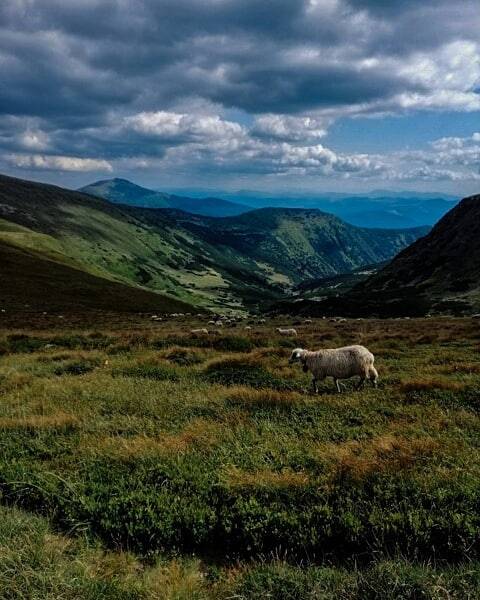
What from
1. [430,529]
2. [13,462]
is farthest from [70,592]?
[430,529]

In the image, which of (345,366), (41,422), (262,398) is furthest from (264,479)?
(345,366)

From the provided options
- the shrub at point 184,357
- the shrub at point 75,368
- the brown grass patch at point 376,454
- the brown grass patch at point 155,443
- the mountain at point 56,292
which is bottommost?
the mountain at point 56,292

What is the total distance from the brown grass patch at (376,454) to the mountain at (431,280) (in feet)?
255

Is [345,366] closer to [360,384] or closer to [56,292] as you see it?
[360,384]

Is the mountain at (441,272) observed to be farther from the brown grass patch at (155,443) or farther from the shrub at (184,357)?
the brown grass patch at (155,443)

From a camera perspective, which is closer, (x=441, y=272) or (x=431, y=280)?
(x=431, y=280)

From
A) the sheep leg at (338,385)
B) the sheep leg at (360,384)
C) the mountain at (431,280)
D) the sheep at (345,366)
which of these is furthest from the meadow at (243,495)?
the mountain at (431,280)

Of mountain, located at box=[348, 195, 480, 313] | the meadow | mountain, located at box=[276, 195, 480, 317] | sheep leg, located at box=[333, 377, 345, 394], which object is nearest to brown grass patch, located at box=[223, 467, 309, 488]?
the meadow

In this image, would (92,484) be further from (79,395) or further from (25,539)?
(79,395)

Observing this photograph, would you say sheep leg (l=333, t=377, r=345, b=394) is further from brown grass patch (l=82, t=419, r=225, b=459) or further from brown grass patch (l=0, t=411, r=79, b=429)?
brown grass patch (l=0, t=411, r=79, b=429)

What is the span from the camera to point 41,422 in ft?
35.5

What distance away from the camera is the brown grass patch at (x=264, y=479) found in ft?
24.8

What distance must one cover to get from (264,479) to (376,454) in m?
2.33

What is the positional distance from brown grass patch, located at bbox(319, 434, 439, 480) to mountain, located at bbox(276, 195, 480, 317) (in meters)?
77.9
